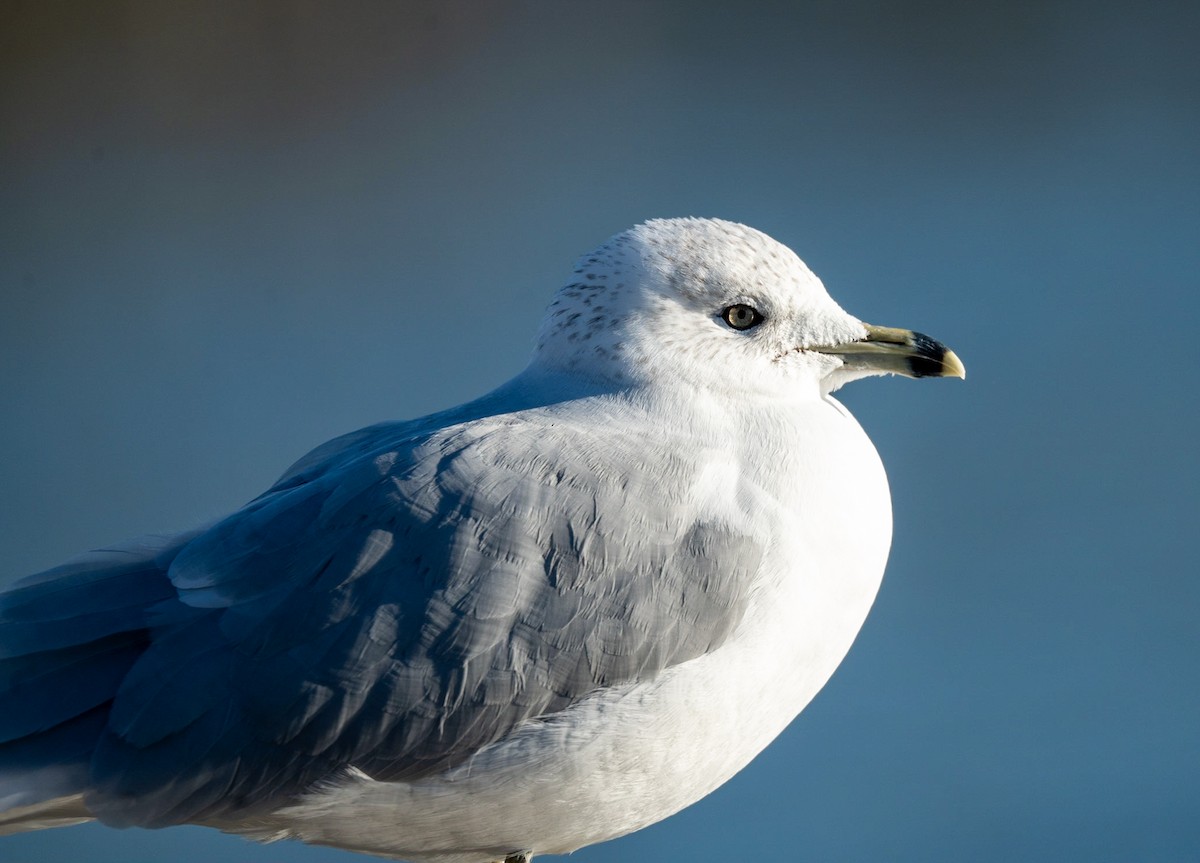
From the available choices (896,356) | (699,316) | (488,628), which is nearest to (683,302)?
(699,316)

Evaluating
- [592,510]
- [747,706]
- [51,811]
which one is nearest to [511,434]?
[592,510]

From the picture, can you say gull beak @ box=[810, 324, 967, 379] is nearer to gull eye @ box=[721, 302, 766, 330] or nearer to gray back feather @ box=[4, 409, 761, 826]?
gull eye @ box=[721, 302, 766, 330]

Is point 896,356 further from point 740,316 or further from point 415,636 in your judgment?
point 415,636

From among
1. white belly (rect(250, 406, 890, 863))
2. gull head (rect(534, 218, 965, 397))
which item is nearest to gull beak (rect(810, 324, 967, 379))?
gull head (rect(534, 218, 965, 397))

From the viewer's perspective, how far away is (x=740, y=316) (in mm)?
1241

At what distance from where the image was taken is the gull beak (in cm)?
129

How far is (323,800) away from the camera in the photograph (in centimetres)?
111

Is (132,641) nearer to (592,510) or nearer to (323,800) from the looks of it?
(323,800)

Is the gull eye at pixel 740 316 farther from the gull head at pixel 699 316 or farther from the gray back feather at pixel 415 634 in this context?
the gray back feather at pixel 415 634

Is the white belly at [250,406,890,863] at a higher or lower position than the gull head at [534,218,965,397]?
lower

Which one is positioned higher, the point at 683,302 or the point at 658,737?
the point at 683,302

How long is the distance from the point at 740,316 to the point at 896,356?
0.59 feet

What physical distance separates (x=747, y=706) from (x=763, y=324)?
0.37m

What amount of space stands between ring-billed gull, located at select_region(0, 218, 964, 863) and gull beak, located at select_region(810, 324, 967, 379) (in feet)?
0.39
